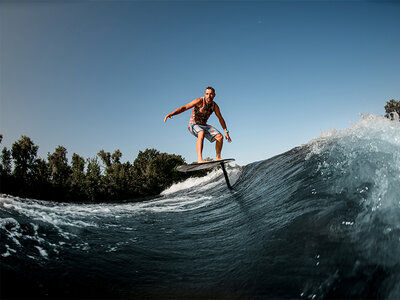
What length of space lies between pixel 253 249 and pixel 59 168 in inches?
1687

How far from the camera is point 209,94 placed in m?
5.99

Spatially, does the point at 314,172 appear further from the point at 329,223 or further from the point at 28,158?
the point at 28,158

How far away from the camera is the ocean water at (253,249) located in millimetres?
1547

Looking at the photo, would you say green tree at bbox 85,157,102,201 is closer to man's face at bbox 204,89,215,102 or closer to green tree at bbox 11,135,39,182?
green tree at bbox 11,135,39,182

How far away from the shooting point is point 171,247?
2688mm

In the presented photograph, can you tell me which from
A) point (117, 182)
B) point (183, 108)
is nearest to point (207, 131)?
point (183, 108)

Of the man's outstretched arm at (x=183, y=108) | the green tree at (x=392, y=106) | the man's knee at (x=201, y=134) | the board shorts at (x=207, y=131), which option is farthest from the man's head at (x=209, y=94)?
the green tree at (x=392, y=106)

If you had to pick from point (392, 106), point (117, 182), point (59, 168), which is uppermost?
point (392, 106)

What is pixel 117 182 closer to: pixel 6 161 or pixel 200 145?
pixel 6 161

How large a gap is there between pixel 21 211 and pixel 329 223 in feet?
13.0

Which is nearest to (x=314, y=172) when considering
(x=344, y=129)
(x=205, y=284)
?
(x=344, y=129)

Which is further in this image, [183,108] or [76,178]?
[76,178]

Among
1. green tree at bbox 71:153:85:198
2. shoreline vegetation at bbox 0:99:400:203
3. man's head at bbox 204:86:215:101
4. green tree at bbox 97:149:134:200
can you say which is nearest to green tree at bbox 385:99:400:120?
shoreline vegetation at bbox 0:99:400:203

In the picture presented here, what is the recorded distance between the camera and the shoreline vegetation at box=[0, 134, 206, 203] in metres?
33.4
